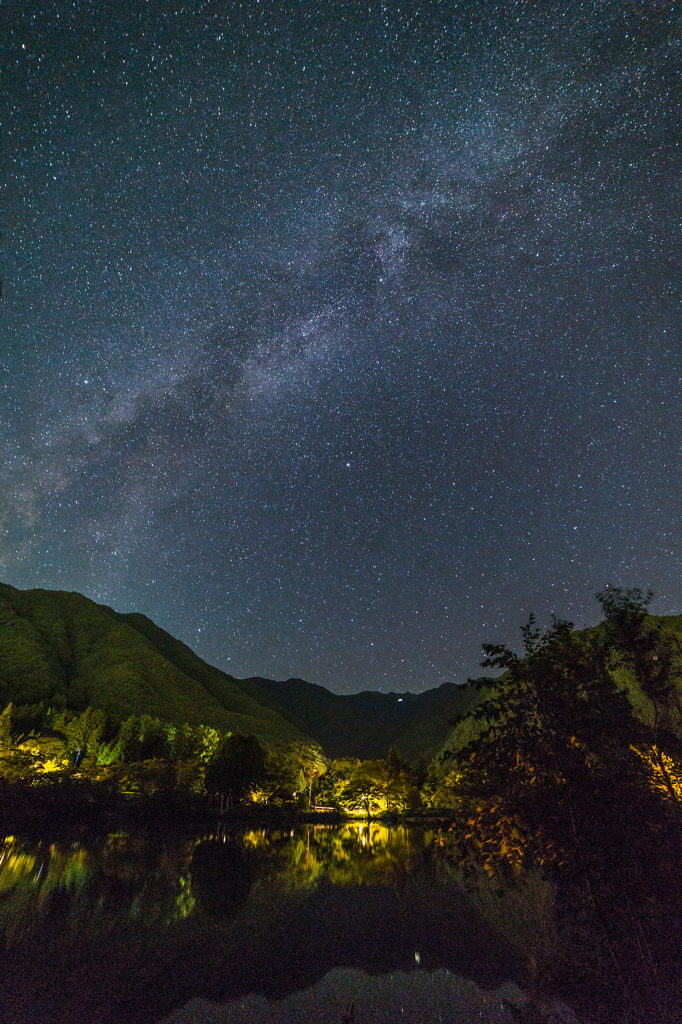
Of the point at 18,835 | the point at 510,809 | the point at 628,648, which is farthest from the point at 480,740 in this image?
the point at 18,835

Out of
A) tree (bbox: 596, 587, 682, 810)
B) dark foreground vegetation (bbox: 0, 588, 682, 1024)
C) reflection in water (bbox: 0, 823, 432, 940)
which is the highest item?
tree (bbox: 596, 587, 682, 810)

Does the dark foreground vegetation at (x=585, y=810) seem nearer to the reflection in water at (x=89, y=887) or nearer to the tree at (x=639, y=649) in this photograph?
the tree at (x=639, y=649)

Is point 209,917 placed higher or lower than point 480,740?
lower

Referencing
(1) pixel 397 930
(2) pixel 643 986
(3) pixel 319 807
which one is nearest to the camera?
(2) pixel 643 986

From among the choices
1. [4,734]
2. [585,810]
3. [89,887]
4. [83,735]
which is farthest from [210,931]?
[83,735]

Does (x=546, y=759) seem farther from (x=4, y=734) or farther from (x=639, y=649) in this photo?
(x=4, y=734)

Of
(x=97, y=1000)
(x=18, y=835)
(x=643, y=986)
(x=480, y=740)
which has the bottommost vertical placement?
(x=18, y=835)

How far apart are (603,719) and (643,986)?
182 inches

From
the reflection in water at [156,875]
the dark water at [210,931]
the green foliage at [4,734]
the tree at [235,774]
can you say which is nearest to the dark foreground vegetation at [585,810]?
the dark water at [210,931]

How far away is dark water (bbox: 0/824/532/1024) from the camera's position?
33.2ft

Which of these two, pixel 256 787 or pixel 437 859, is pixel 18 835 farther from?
pixel 256 787

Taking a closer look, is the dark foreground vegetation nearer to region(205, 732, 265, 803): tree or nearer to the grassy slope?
region(205, 732, 265, 803): tree

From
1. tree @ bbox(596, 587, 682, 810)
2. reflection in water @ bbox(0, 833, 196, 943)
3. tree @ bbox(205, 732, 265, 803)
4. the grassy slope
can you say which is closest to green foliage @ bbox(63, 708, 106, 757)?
tree @ bbox(205, 732, 265, 803)

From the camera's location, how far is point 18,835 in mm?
37969
